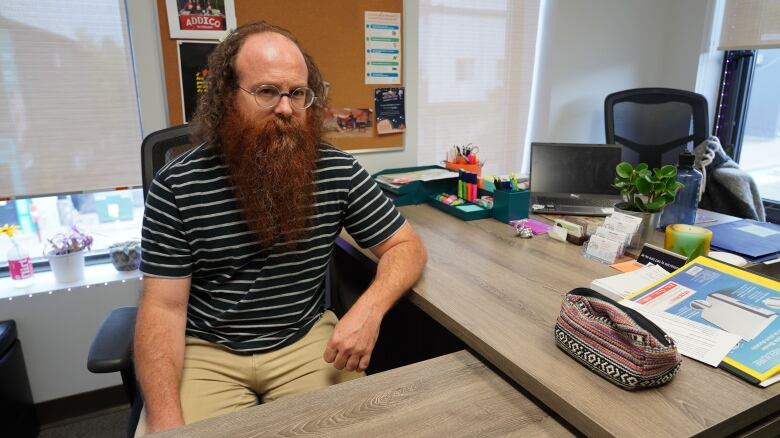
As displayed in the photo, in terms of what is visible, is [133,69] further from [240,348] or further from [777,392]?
[777,392]

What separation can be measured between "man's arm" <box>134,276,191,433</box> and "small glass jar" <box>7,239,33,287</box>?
1059mm

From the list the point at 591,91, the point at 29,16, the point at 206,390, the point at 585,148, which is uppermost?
the point at 29,16

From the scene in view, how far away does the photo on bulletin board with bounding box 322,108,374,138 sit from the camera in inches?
83.7

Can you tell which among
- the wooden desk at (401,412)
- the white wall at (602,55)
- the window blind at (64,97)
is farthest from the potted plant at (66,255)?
the white wall at (602,55)

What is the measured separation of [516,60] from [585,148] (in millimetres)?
930

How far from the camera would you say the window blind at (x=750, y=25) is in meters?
2.51

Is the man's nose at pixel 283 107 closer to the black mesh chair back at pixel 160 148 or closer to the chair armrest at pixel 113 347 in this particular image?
the black mesh chair back at pixel 160 148

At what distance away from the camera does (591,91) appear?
2.91 metres

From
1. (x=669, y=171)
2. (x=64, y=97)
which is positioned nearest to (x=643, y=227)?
(x=669, y=171)

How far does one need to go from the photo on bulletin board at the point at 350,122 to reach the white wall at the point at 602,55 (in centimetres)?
113

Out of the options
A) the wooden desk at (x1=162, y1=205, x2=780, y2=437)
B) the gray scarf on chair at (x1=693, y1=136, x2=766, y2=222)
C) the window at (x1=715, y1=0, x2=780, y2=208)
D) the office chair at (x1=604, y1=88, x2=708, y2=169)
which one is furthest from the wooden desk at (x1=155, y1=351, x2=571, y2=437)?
the window at (x1=715, y1=0, x2=780, y2=208)

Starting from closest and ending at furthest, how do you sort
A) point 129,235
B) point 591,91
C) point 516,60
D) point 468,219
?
1. point 468,219
2. point 129,235
3. point 516,60
4. point 591,91

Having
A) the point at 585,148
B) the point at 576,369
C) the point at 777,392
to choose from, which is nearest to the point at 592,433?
the point at 576,369

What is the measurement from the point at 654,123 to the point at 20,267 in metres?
3.02
